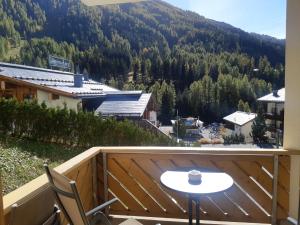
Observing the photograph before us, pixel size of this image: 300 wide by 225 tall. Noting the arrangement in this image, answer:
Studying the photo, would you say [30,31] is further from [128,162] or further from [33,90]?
[128,162]

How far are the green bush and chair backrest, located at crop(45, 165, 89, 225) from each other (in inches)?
187

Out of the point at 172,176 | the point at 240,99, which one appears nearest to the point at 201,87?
the point at 240,99

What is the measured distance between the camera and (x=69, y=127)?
6.54 m

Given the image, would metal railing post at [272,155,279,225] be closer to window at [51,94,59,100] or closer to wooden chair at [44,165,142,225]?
wooden chair at [44,165,142,225]

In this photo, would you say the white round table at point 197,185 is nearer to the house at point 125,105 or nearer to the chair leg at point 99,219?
the chair leg at point 99,219

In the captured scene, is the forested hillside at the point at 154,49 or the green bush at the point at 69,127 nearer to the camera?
the forested hillside at the point at 154,49

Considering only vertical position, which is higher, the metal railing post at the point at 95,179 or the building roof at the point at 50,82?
the building roof at the point at 50,82

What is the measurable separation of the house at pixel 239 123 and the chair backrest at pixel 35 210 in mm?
2898

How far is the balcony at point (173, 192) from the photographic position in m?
2.69

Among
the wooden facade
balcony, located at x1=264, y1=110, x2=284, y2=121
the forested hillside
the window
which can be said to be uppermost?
the forested hillside

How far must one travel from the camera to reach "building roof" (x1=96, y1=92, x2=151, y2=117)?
6402 millimetres

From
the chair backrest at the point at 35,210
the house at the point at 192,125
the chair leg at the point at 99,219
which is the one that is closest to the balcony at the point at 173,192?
the chair leg at the point at 99,219

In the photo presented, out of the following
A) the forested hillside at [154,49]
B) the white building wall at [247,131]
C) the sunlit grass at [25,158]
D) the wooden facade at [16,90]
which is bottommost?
the sunlit grass at [25,158]

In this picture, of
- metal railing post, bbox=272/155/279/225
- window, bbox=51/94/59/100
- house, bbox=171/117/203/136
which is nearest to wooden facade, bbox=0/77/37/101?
window, bbox=51/94/59/100
